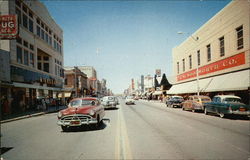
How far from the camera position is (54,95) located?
1594 inches

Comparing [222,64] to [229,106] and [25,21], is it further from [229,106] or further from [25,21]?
[25,21]

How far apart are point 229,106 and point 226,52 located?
11.6 m

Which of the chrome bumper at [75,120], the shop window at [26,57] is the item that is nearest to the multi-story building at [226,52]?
the chrome bumper at [75,120]

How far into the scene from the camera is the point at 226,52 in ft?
74.1

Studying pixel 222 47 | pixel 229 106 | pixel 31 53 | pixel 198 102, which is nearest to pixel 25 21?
pixel 31 53

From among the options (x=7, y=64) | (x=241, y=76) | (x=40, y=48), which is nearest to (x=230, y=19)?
(x=241, y=76)

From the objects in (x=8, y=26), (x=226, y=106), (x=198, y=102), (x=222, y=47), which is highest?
(x=8, y=26)

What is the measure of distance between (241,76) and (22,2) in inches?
1156

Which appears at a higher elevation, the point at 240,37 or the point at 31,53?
the point at 31,53

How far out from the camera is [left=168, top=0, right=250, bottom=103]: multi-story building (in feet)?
62.2

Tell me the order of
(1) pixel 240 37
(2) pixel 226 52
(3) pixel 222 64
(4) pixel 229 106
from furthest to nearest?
(3) pixel 222 64 < (2) pixel 226 52 < (1) pixel 240 37 < (4) pixel 229 106

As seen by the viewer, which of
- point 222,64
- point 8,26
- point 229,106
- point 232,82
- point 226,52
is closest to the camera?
point 229,106

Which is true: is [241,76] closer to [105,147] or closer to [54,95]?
[105,147]

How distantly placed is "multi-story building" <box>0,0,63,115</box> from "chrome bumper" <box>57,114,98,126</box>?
11998 millimetres
